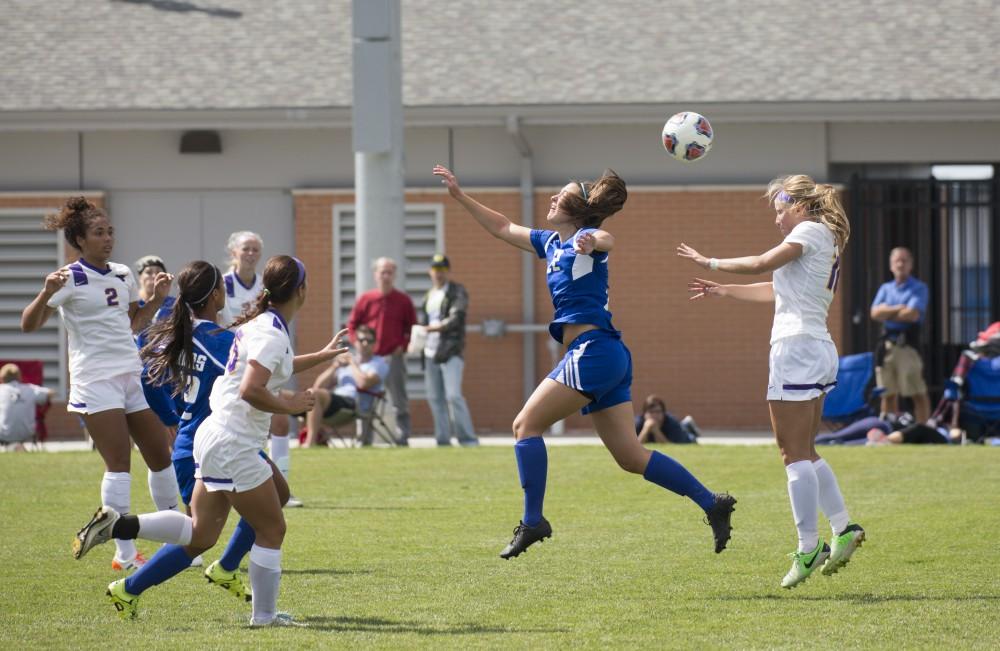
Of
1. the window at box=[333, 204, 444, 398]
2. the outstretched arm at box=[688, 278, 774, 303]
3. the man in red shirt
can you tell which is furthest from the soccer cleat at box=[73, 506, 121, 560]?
the window at box=[333, 204, 444, 398]

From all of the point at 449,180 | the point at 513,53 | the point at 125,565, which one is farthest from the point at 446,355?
the point at 449,180

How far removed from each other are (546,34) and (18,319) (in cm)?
773

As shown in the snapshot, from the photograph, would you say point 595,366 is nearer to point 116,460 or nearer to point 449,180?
point 449,180

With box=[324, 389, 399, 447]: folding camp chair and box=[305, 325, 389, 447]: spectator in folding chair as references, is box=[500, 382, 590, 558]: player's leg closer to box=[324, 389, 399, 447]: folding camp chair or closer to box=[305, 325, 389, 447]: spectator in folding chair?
box=[305, 325, 389, 447]: spectator in folding chair

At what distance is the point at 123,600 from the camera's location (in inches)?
273

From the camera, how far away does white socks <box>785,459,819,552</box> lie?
770 cm

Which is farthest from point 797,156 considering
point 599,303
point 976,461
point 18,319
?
point 599,303

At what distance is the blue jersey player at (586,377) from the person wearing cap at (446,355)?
9039 mm

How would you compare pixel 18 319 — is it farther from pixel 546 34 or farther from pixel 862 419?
pixel 862 419

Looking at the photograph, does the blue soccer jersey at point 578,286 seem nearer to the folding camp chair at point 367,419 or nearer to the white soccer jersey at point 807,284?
the white soccer jersey at point 807,284

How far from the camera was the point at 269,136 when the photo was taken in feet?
65.8

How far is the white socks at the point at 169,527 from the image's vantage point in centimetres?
696

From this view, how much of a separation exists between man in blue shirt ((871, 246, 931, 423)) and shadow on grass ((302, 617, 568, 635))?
1123 centimetres

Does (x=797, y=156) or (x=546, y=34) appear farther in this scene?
(x=546, y=34)
